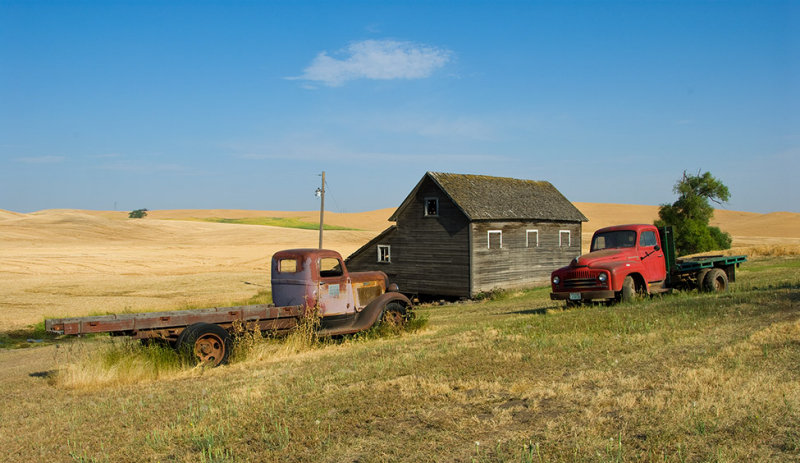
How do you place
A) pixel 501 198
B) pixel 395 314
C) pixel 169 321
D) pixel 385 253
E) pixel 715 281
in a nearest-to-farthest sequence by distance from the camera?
1. pixel 169 321
2. pixel 395 314
3. pixel 715 281
4. pixel 501 198
5. pixel 385 253

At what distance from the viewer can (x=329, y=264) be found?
1266 cm

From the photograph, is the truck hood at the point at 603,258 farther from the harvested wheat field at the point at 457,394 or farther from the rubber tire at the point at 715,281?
the rubber tire at the point at 715,281

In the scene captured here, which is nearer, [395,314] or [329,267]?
[329,267]

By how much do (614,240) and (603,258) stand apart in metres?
1.35

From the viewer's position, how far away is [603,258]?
15805 millimetres

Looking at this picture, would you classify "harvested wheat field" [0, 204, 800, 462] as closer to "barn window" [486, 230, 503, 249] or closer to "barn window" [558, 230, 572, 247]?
"barn window" [486, 230, 503, 249]

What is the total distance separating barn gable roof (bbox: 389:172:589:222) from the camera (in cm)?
3000

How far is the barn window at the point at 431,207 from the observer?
30.7 m

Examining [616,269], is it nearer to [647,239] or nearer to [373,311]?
[647,239]

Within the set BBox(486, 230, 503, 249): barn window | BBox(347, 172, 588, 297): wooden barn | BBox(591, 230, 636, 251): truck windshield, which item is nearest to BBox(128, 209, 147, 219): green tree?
BBox(347, 172, 588, 297): wooden barn

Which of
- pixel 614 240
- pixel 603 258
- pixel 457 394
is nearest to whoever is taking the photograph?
pixel 457 394

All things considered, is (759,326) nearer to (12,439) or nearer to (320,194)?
(12,439)

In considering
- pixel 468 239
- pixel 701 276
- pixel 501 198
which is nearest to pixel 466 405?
pixel 701 276

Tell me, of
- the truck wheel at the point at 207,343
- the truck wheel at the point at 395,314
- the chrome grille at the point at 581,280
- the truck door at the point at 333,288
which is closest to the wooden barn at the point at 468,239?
the chrome grille at the point at 581,280
